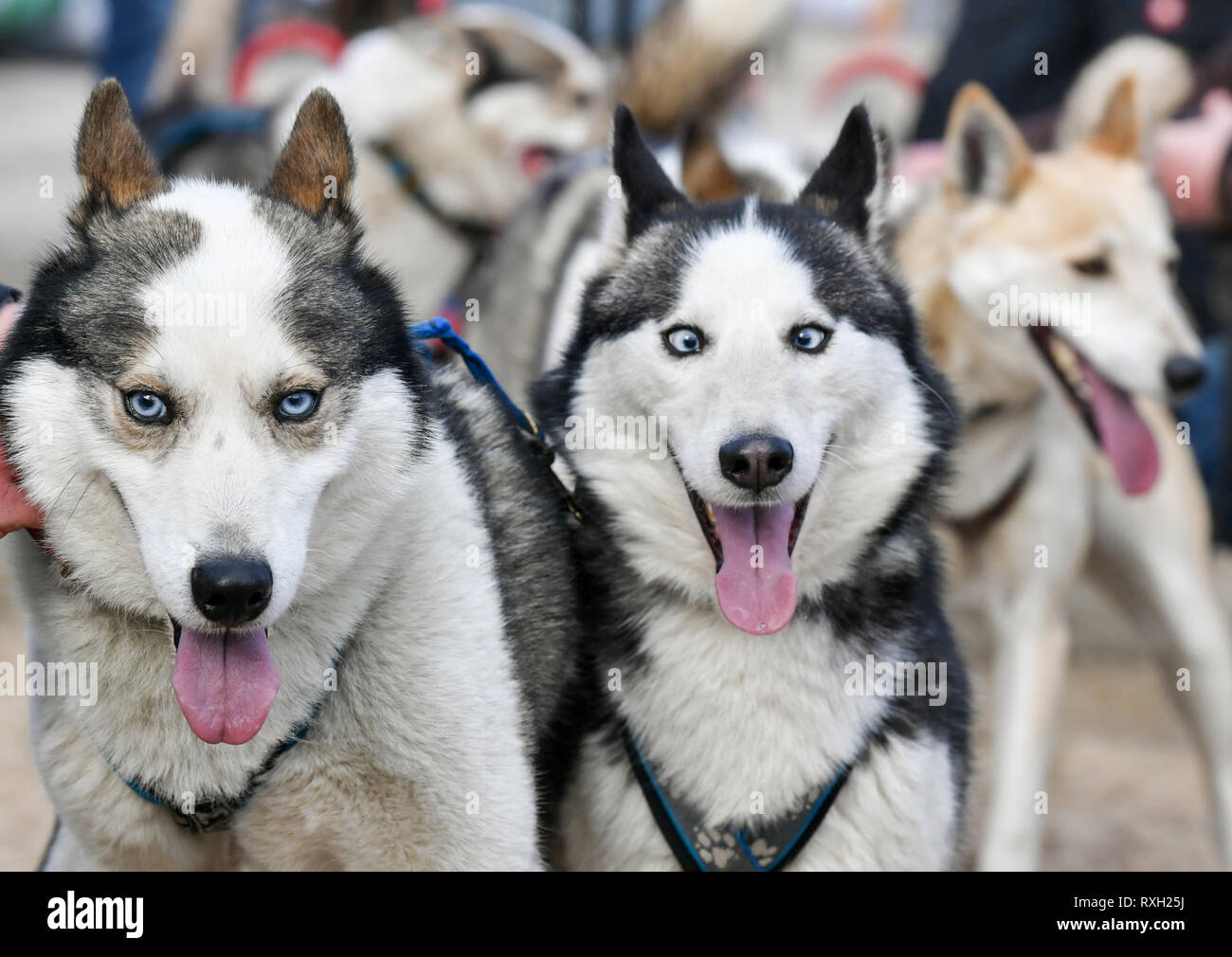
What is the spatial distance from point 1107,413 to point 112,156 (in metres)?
2.79

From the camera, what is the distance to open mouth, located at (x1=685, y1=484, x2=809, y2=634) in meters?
2.52

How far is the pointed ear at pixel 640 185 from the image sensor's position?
282cm

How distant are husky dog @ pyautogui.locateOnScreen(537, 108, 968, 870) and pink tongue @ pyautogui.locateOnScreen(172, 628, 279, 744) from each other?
2.47ft

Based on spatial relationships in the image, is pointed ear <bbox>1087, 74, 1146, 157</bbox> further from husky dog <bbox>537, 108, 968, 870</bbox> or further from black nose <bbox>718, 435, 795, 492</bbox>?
black nose <bbox>718, 435, 795, 492</bbox>

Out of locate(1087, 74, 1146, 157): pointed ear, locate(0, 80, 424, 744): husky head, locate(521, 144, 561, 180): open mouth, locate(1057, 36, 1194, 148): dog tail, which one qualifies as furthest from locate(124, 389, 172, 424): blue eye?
locate(521, 144, 561, 180): open mouth

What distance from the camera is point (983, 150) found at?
168 inches

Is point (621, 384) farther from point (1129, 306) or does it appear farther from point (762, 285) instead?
point (1129, 306)

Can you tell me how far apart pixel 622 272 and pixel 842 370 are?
498 millimetres

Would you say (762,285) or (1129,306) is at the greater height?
(1129,306)

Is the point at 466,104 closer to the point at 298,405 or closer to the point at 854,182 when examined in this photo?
the point at 854,182

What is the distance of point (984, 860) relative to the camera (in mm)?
3961

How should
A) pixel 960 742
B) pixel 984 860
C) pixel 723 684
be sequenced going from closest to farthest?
pixel 723 684 → pixel 960 742 → pixel 984 860

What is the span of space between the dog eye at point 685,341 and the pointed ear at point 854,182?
418mm

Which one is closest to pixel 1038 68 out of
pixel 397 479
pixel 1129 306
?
pixel 1129 306
